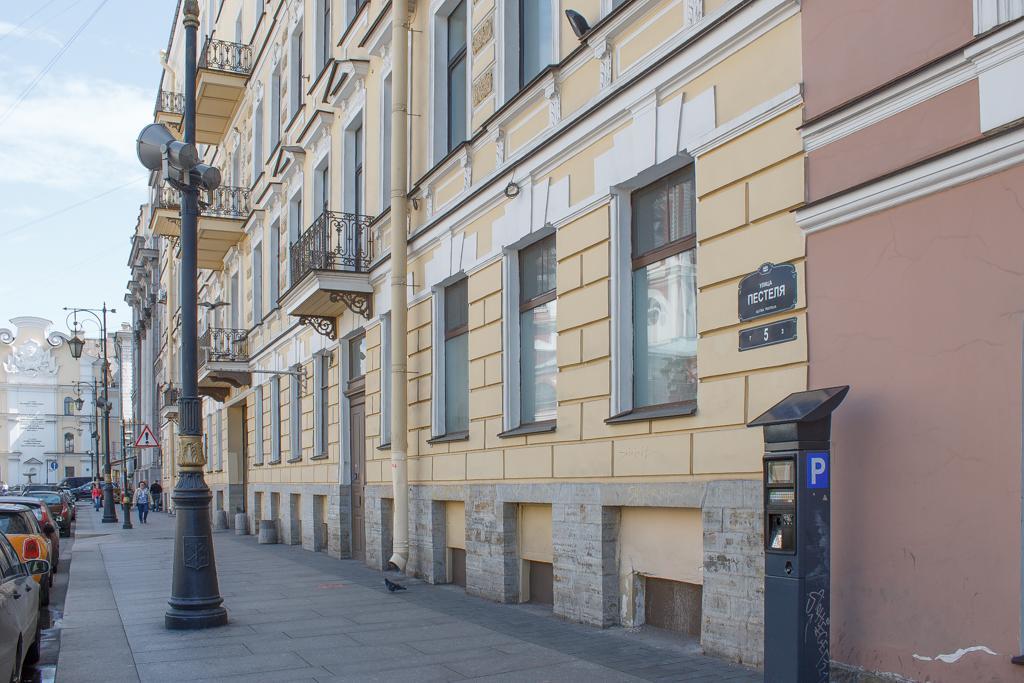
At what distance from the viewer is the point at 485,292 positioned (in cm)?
1288

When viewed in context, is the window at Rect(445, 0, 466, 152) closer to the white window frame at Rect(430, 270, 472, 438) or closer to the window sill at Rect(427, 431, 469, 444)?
the white window frame at Rect(430, 270, 472, 438)

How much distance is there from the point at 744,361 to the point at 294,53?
17399 mm

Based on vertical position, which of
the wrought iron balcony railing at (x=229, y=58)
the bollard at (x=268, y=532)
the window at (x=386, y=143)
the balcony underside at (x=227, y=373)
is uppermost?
the wrought iron balcony railing at (x=229, y=58)

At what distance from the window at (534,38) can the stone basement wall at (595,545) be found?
15.3ft

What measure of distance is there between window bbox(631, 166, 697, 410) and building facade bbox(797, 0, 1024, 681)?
183cm

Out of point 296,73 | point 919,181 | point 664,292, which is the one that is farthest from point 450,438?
point 296,73

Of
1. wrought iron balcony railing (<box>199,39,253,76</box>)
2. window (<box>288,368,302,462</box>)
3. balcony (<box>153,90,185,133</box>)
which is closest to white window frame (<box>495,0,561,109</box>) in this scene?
window (<box>288,368,302,462</box>)

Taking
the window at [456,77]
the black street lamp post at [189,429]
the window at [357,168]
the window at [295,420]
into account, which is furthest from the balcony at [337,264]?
the black street lamp post at [189,429]

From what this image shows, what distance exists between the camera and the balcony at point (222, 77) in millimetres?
27219

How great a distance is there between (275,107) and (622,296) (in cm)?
1735

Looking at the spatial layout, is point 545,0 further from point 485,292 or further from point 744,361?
point 744,361

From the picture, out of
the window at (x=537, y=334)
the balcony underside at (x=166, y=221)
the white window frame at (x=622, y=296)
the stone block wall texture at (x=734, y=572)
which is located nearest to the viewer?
the stone block wall texture at (x=734, y=572)

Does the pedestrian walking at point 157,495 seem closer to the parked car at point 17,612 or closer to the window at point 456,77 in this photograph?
the window at point 456,77

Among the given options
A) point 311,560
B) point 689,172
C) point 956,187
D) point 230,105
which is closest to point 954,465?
point 956,187
